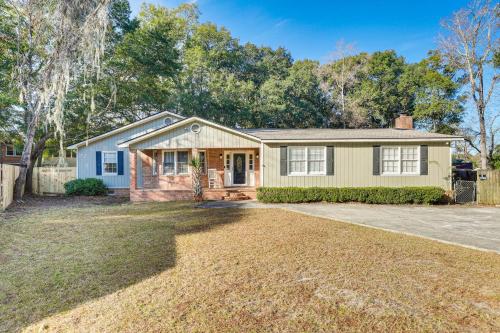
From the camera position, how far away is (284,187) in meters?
13.2

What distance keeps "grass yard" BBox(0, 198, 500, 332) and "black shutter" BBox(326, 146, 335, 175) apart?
6697 millimetres

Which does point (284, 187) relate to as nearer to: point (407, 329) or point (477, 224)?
point (477, 224)

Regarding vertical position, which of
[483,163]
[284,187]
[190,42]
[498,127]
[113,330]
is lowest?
[113,330]

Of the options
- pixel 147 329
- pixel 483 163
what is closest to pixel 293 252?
pixel 147 329

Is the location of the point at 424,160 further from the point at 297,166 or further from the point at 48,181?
the point at 48,181

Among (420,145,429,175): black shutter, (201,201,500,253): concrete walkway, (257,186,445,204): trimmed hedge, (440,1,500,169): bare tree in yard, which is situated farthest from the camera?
(440,1,500,169): bare tree in yard

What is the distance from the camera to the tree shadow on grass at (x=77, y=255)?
140 inches

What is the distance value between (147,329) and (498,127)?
25042 millimetres

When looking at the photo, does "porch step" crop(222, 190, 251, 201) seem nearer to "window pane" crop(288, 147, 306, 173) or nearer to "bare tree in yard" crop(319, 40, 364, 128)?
"window pane" crop(288, 147, 306, 173)

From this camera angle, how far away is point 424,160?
13.3 meters

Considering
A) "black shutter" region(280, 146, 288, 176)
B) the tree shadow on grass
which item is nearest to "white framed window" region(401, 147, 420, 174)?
"black shutter" region(280, 146, 288, 176)

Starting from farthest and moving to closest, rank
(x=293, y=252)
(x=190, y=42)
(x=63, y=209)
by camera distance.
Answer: (x=190, y=42)
(x=63, y=209)
(x=293, y=252)

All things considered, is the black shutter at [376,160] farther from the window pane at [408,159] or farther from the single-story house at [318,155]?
the window pane at [408,159]

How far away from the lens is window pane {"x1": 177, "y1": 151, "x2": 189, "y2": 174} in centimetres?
1545
